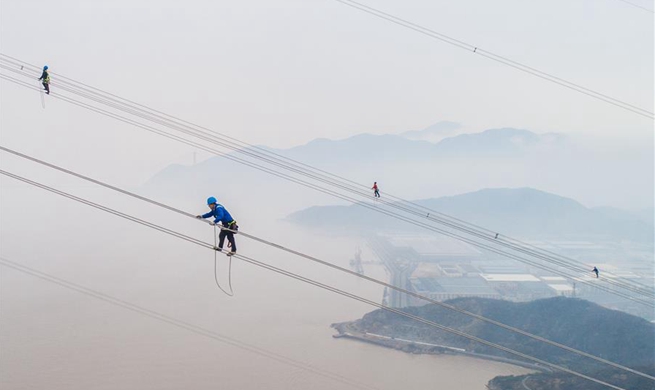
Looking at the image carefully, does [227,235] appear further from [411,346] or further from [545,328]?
[545,328]

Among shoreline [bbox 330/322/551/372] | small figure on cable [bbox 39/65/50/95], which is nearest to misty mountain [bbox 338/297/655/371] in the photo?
shoreline [bbox 330/322/551/372]

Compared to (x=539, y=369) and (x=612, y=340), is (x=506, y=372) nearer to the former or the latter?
(x=539, y=369)

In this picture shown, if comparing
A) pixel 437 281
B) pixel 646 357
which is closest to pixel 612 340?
pixel 646 357

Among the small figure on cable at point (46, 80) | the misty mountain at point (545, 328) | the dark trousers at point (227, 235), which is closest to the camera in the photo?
the dark trousers at point (227, 235)

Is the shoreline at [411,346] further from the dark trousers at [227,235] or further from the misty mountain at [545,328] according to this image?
the dark trousers at [227,235]

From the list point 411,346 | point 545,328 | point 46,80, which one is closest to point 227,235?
point 46,80

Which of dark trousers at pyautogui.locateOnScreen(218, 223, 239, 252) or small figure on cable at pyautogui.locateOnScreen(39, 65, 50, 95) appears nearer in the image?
dark trousers at pyautogui.locateOnScreen(218, 223, 239, 252)

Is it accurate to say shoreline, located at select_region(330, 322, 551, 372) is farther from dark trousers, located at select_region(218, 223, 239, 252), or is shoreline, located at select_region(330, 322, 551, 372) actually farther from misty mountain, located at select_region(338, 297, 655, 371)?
dark trousers, located at select_region(218, 223, 239, 252)

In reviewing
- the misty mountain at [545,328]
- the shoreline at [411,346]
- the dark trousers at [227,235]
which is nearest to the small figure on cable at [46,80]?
the dark trousers at [227,235]
